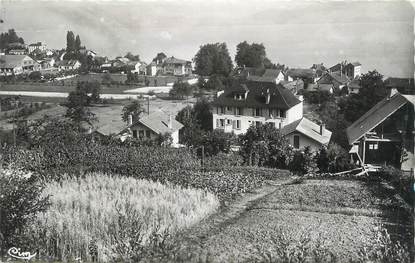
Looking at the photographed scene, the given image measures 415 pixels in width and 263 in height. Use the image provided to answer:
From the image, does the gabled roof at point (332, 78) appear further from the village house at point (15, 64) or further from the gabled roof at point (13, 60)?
the gabled roof at point (13, 60)

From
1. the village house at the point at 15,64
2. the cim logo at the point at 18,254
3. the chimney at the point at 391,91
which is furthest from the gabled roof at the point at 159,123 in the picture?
the cim logo at the point at 18,254

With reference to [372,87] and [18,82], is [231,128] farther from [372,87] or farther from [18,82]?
[18,82]

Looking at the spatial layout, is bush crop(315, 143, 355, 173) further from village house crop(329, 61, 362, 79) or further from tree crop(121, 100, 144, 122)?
tree crop(121, 100, 144, 122)

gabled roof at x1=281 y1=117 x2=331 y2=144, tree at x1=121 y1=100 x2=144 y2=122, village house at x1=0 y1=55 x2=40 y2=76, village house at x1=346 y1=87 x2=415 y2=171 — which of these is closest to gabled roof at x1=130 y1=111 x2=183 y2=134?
tree at x1=121 y1=100 x2=144 y2=122

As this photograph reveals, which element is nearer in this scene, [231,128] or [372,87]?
[372,87]

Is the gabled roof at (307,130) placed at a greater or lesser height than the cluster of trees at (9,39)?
lesser

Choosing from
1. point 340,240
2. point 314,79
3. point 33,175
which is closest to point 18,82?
point 33,175
